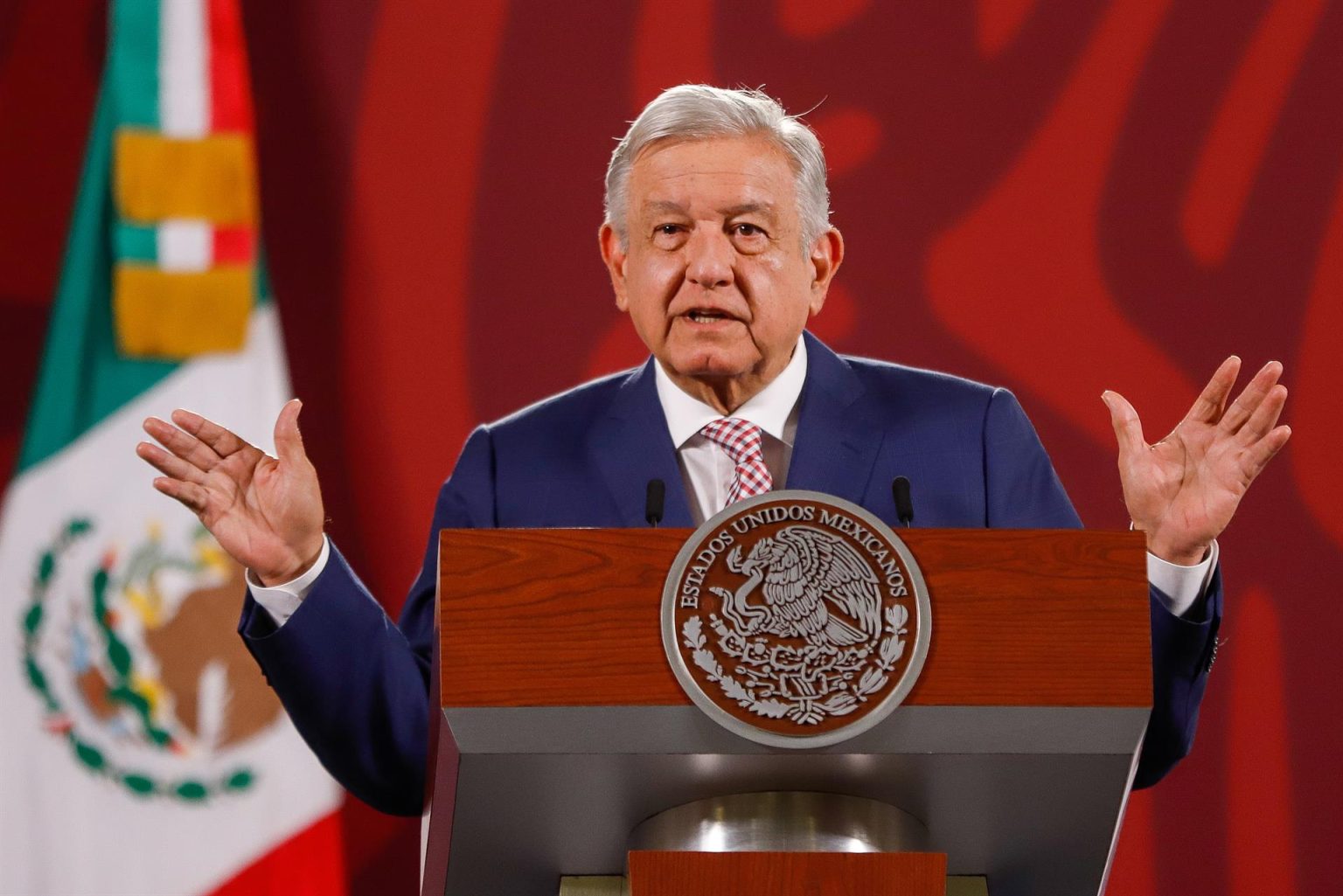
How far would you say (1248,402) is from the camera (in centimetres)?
171

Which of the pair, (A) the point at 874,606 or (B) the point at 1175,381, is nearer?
(A) the point at 874,606

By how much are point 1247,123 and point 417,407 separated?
174 centimetres

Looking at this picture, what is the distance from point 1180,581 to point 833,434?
1.66ft

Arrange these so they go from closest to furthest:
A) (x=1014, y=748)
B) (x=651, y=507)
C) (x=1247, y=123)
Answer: (x=1014, y=748) < (x=651, y=507) < (x=1247, y=123)

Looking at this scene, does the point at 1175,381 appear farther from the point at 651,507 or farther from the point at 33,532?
the point at 33,532

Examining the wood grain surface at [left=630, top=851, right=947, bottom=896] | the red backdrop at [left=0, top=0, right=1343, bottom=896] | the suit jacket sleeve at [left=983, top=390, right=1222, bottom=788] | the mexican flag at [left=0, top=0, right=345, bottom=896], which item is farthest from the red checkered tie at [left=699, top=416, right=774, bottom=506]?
the mexican flag at [left=0, top=0, right=345, bottom=896]

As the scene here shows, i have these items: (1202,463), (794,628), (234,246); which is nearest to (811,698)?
(794,628)

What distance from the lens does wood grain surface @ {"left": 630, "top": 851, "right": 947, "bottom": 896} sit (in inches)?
49.3

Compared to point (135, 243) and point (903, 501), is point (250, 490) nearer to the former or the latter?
point (903, 501)

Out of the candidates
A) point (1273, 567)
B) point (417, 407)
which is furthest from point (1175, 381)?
point (417, 407)

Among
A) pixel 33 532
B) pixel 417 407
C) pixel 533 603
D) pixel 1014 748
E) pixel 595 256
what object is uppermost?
pixel 595 256

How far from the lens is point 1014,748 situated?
51.4 inches

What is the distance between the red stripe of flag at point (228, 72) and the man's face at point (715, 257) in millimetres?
1349

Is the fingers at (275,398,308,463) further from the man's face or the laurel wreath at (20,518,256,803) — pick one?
the laurel wreath at (20,518,256,803)
